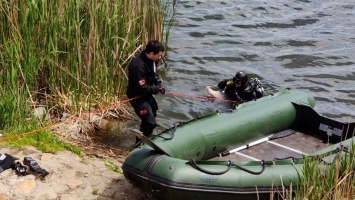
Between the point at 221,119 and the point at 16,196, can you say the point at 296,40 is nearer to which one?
the point at 221,119

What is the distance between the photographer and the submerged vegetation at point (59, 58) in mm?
7223

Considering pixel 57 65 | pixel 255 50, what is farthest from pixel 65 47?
pixel 255 50

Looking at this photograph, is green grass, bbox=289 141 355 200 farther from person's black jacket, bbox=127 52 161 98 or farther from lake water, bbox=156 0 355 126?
lake water, bbox=156 0 355 126

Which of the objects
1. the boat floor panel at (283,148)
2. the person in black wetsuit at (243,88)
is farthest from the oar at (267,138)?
the person in black wetsuit at (243,88)

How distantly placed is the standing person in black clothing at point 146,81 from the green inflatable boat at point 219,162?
696 millimetres

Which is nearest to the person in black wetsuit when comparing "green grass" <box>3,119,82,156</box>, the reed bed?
"green grass" <box>3,119,82,156</box>

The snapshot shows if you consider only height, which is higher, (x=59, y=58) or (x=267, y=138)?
(x=59, y=58)

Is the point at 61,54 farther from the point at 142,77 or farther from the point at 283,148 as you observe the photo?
the point at 283,148

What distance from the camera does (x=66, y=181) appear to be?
244 inches

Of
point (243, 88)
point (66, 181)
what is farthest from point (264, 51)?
point (66, 181)

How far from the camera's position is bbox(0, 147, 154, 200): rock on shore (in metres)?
5.95

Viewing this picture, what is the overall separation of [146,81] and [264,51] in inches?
219

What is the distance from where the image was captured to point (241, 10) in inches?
574

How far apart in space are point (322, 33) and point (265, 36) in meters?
1.23
